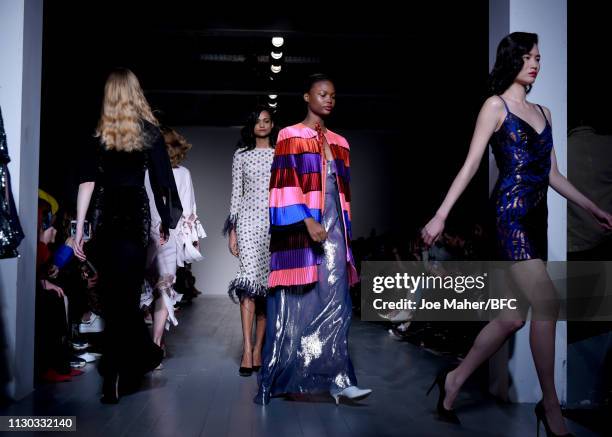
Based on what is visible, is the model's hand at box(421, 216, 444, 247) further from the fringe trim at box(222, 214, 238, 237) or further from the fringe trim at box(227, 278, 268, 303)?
the fringe trim at box(222, 214, 238, 237)

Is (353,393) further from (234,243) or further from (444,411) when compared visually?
(234,243)

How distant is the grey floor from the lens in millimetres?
2336

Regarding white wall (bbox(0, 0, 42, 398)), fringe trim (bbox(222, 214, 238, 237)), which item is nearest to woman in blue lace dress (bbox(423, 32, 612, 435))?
fringe trim (bbox(222, 214, 238, 237))

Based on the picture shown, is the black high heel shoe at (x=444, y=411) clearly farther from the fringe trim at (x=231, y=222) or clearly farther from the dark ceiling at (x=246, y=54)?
the dark ceiling at (x=246, y=54)

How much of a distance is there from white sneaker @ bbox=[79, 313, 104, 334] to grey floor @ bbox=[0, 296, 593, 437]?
37.7 inches

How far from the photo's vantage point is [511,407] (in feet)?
8.94

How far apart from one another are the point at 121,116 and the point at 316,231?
3.33 feet

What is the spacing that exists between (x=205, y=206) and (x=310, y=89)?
8.10 metres

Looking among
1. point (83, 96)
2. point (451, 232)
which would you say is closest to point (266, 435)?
point (451, 232)

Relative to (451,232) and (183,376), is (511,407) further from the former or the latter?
(451,232)

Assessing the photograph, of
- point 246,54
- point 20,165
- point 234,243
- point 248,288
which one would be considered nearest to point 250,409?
point 248,288

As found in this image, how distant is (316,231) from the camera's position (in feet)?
8.51

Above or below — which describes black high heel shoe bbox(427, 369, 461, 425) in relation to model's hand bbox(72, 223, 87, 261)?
below

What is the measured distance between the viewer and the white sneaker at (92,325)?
4.58 m
